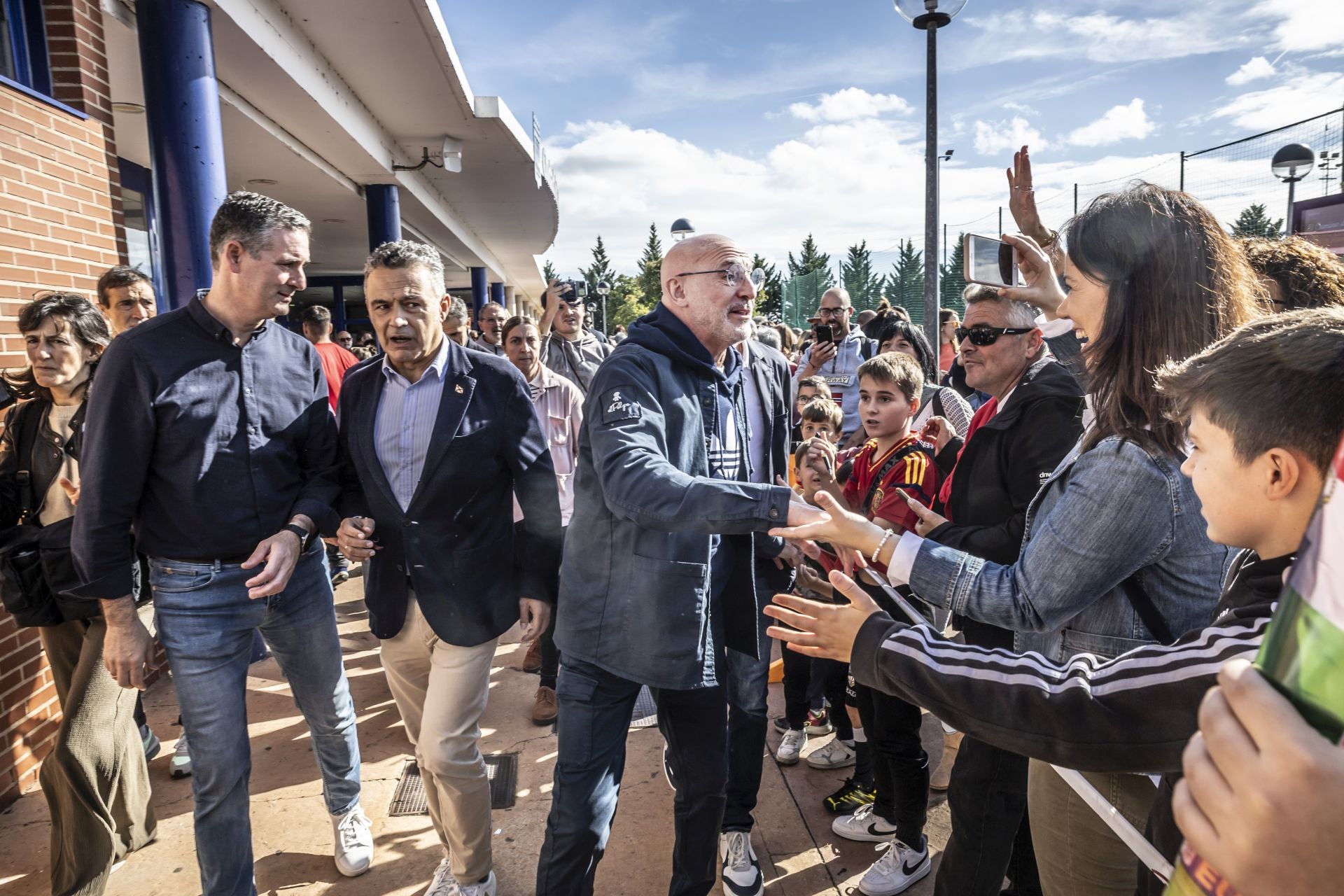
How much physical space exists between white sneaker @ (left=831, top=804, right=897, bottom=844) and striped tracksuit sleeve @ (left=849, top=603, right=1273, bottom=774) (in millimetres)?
2092

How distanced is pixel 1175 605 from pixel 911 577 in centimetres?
57

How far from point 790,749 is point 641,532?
2006 millimetres

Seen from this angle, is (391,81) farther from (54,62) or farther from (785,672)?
(785,672)

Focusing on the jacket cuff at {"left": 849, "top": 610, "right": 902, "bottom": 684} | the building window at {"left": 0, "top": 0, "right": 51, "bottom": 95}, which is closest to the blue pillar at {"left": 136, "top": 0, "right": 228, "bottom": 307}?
the building window at {"left": 0, "top": 0, "right": 51, "bottom": 95}

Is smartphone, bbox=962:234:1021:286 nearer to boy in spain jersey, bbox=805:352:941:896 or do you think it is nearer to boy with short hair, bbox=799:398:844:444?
boy in spain jersey, bbox=805:352:941:896

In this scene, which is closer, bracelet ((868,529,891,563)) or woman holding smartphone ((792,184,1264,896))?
woman holding smartphone ((792,184,1264,896))

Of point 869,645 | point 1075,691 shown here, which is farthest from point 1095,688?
point 869,645

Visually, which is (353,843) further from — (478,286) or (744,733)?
(478,286)

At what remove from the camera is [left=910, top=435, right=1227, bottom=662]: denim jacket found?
1.57 meters

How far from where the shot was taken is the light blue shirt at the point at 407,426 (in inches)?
108

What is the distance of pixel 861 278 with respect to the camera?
8275 cm

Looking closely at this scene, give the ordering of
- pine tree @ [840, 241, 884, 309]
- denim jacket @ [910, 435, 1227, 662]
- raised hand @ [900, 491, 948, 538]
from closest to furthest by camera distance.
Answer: denim jacket @ [910, 435, 1227, 662]
raised hand @ [900, 491, 948, 538]
pine tree @ [840, 241, 884, 309]

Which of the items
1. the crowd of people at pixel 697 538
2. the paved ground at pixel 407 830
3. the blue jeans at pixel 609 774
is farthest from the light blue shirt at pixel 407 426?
the paved ground at pixel 407 830

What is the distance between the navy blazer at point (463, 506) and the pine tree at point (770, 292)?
1.00 meters
